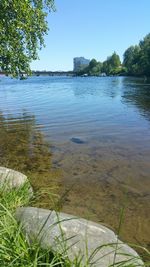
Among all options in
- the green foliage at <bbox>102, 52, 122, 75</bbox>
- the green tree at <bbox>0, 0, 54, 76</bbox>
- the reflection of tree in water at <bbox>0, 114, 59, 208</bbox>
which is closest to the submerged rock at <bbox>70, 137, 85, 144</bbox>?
the reflection of tree in water at <bbox>0, 114, 59, 208</bbox>

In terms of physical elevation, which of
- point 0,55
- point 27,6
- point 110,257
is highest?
point 27,6

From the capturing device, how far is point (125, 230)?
20.9 ft

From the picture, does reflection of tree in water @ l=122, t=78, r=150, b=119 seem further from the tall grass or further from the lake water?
the tall grass

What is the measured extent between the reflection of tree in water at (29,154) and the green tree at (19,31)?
11.8 feet

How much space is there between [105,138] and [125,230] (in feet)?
28.1

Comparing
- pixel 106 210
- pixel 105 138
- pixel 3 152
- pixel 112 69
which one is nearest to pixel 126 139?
pixel 105 138

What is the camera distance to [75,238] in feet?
12.8

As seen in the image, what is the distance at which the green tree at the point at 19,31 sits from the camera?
15.9 meters

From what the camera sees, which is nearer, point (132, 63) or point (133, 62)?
point (133, 62)

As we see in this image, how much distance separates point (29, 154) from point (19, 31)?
28.7 ft

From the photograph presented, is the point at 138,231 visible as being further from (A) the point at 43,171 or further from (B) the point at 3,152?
(B) the point at 3,152

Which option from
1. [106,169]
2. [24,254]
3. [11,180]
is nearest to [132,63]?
[106,169]

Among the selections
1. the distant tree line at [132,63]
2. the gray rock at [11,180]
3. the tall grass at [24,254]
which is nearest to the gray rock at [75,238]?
the tall grass at [24,254]

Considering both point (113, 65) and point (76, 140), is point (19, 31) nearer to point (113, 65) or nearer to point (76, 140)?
point (76, 140)
